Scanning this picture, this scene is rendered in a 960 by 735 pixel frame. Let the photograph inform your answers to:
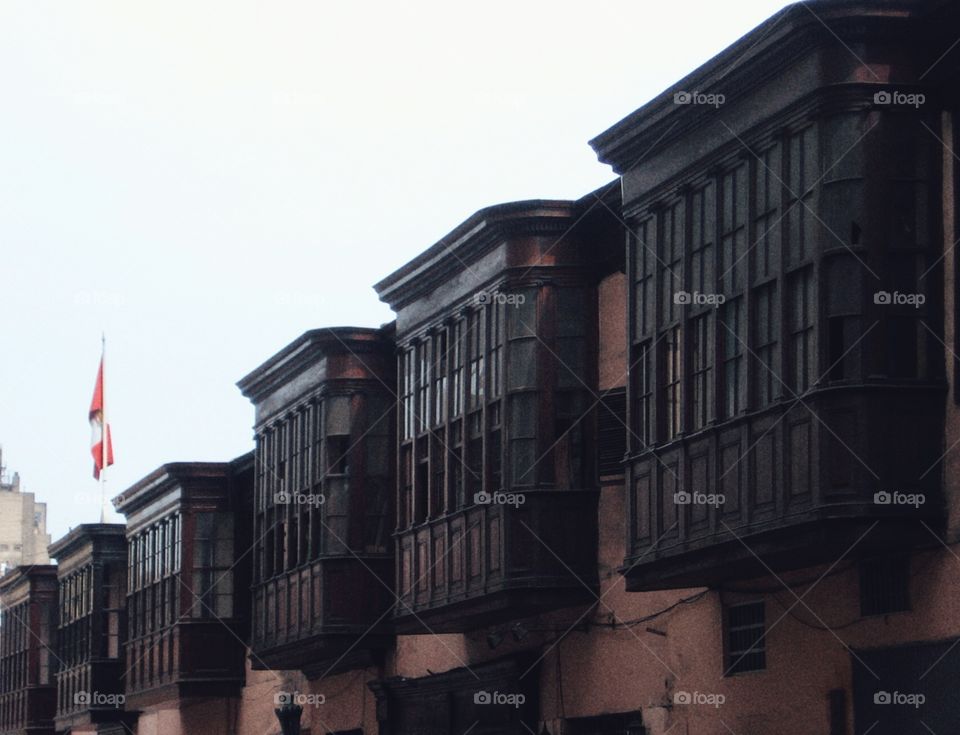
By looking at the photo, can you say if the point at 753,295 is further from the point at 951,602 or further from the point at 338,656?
the point at 338,656

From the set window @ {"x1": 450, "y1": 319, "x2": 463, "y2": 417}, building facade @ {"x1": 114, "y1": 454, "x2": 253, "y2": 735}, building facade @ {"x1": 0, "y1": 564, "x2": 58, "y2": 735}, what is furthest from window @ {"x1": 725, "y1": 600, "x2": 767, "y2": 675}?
building facade @ {"x1": 0, "y1": 564, "x2": 58, "y2": 735}

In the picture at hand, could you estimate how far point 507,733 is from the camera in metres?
24.8

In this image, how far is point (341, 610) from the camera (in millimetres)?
29312

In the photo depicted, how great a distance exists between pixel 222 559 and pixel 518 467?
15400mm

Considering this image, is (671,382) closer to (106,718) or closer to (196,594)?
(196,594)

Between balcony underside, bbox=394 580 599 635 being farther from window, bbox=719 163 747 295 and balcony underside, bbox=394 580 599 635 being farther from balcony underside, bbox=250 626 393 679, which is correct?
window, bbox=719 163 747 295

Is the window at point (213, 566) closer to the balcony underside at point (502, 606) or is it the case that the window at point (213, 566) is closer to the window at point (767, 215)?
the balcony underside at point (502, 606)

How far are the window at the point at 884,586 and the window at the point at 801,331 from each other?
5.56 ft

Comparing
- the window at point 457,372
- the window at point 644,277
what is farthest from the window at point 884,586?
the window at point 457,372

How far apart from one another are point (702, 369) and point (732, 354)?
0.66 m

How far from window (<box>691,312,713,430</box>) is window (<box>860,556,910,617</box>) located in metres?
2.25

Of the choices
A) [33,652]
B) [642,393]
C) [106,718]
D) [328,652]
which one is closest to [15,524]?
[33,652]

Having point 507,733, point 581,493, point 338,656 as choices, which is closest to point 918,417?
point 581,493

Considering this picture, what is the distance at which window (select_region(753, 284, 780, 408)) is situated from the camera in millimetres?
17875
